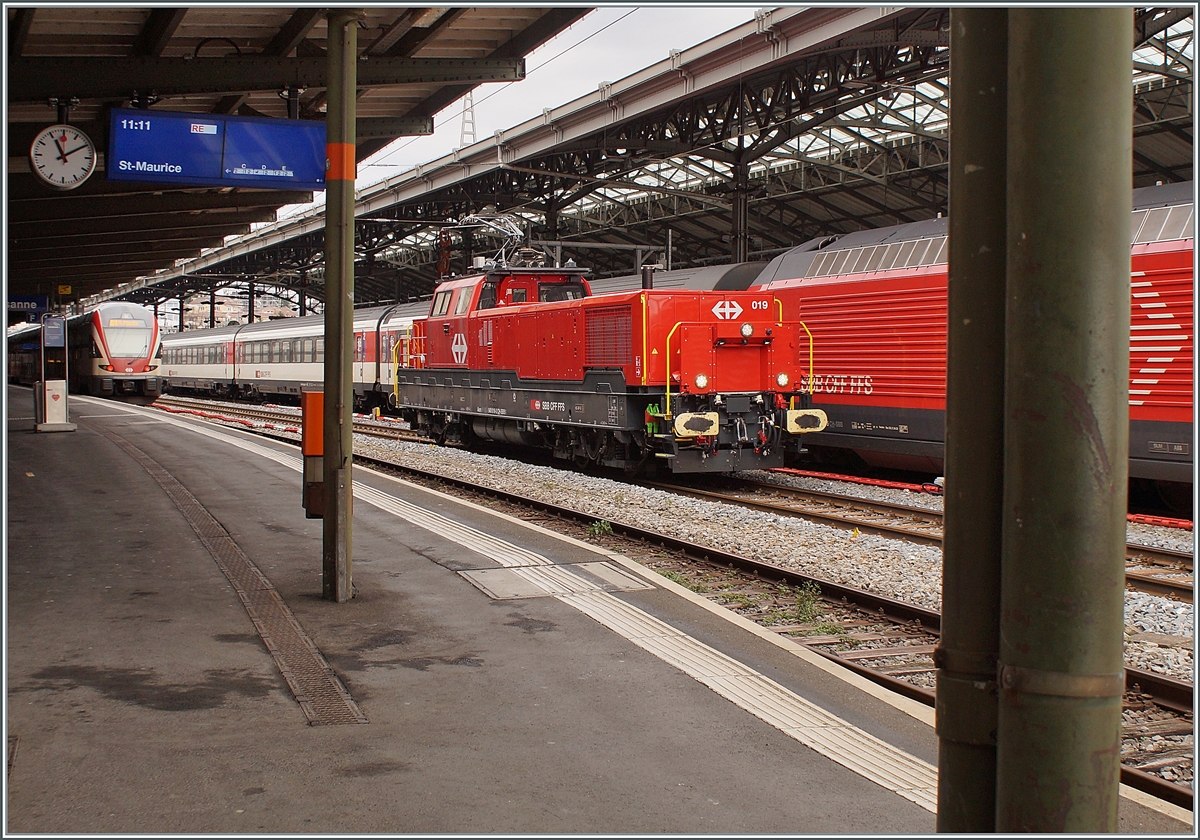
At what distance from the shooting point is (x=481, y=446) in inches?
827

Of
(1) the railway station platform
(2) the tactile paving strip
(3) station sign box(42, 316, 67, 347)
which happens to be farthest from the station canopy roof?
(3) station sign box(42, 316, 67, 347)

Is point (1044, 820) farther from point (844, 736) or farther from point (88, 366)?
point (88, 366)

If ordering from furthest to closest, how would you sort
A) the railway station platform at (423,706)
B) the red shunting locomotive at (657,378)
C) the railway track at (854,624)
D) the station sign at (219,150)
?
1. the red shunting locomotive at (657,378)
2. the station sign at (219,150)
3. the railway track at (854,624)
4. the railway station platform at (423,706)

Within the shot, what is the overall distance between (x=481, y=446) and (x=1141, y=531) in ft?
42.2

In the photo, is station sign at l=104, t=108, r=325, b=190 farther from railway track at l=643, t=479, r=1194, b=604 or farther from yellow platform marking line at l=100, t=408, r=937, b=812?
railway track at l=643, t=479, r=1194, b=604

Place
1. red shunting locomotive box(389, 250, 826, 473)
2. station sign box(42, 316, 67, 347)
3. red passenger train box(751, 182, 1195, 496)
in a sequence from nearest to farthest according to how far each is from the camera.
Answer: red passenger train box(751, 182, 1195, 496) → red shunting locomotive box(389, 250, 826, 473) → station sign box(42, 316, 67, 347)

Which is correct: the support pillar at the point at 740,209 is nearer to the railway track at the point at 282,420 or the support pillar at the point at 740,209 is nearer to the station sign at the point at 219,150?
the railway track at the point at 282,420

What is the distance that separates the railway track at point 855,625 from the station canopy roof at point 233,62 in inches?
218

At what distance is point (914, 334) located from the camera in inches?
562

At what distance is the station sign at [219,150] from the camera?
10227mm

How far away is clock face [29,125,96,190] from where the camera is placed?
1024cm

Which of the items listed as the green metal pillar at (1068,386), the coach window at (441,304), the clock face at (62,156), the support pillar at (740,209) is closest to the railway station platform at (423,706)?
the green metal pillar at (1068,386)

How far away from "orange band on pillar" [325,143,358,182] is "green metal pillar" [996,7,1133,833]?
20.3ft

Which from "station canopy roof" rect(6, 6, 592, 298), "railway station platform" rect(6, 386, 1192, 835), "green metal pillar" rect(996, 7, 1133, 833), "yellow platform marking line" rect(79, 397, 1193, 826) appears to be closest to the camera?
"green metal pillar" rect(996, 7, 1133, 833)
